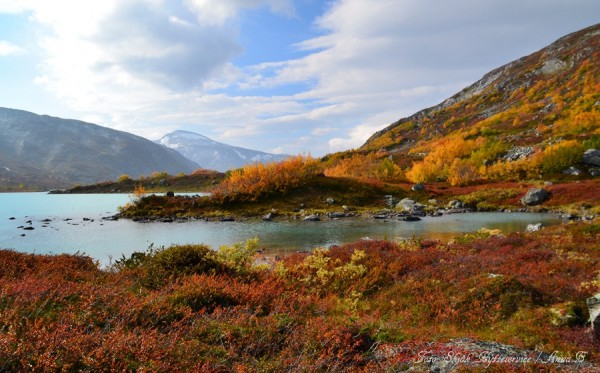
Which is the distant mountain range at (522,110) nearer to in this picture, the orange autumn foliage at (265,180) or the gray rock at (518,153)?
the gray rock at (518,153)

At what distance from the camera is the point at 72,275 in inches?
492

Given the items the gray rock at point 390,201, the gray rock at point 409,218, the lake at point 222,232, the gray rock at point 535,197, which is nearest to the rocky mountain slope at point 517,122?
the gray rock at point 390,201

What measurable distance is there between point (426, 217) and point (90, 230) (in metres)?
43.0

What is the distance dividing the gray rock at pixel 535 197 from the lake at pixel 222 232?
263 inches

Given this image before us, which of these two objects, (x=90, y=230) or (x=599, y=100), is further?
(x=599, y=100)

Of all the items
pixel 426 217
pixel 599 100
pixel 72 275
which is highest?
pixel 599 100

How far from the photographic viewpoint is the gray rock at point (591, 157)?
66312 mm

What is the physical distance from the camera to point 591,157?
66938 mm

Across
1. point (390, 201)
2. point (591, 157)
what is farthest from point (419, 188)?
point (591, 157)

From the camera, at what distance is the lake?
30391 millimetres

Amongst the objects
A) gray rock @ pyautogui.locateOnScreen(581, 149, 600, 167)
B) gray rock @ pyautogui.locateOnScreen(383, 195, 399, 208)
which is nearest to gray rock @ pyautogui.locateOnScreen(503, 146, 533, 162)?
gray rock @ pyautogui.locateOnScreen(581, 149, 600, 167)

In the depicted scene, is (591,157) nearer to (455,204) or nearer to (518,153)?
(518,153)

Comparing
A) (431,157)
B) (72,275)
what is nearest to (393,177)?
(431,157)

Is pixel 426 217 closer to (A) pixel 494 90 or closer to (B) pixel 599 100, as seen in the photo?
(B) pixel 599 100
